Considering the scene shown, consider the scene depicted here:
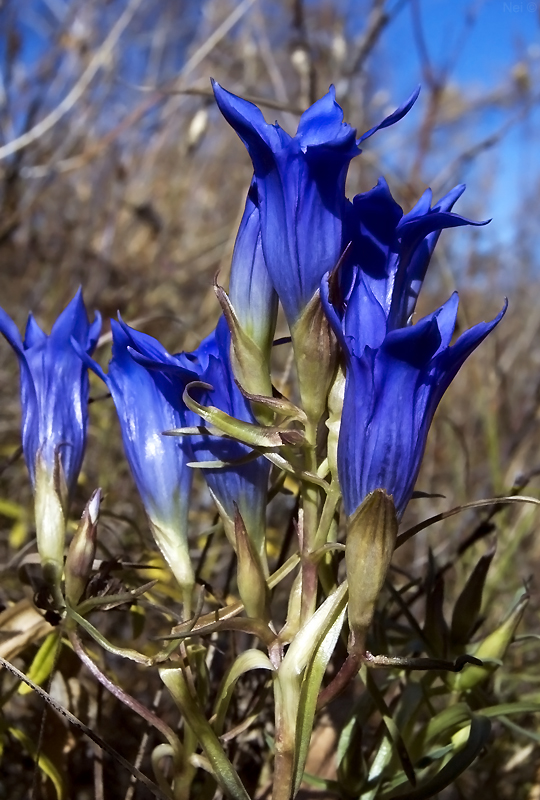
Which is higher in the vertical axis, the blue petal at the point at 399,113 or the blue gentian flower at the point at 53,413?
the blue petal at the point at 399,113

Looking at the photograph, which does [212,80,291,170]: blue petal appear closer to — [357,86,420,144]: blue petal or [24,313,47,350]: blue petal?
[357,86,420,144]: blue petal

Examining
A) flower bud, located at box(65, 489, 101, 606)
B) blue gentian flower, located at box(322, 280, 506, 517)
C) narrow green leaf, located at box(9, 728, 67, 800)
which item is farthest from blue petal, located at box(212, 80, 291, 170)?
narrow green leaf, located at box(9, 728, 67, 800)

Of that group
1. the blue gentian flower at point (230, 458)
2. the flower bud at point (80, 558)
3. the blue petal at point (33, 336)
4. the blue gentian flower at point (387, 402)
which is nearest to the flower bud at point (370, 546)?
the blue gentian flower at point (387, 402)

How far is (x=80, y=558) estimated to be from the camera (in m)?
0.59

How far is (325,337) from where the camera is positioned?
528mm

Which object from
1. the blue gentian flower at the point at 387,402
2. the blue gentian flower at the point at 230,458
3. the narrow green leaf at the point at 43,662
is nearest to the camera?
the blue gentian flower at the point at 387,402

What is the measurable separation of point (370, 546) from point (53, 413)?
35 centimetres

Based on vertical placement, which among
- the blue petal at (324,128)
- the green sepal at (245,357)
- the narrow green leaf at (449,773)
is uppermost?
the blue petal at (324,128)

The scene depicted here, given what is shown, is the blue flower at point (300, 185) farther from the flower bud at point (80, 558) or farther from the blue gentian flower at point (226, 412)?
the flower bud at point (80, 558)

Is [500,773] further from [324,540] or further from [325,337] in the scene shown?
[325,337]

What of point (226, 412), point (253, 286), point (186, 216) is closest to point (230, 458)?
point (226, 412)

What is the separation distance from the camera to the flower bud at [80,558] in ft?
1.94

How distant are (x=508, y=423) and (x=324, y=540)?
4.72 ft

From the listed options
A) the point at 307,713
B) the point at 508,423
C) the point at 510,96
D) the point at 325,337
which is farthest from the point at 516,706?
the point at 510,96
